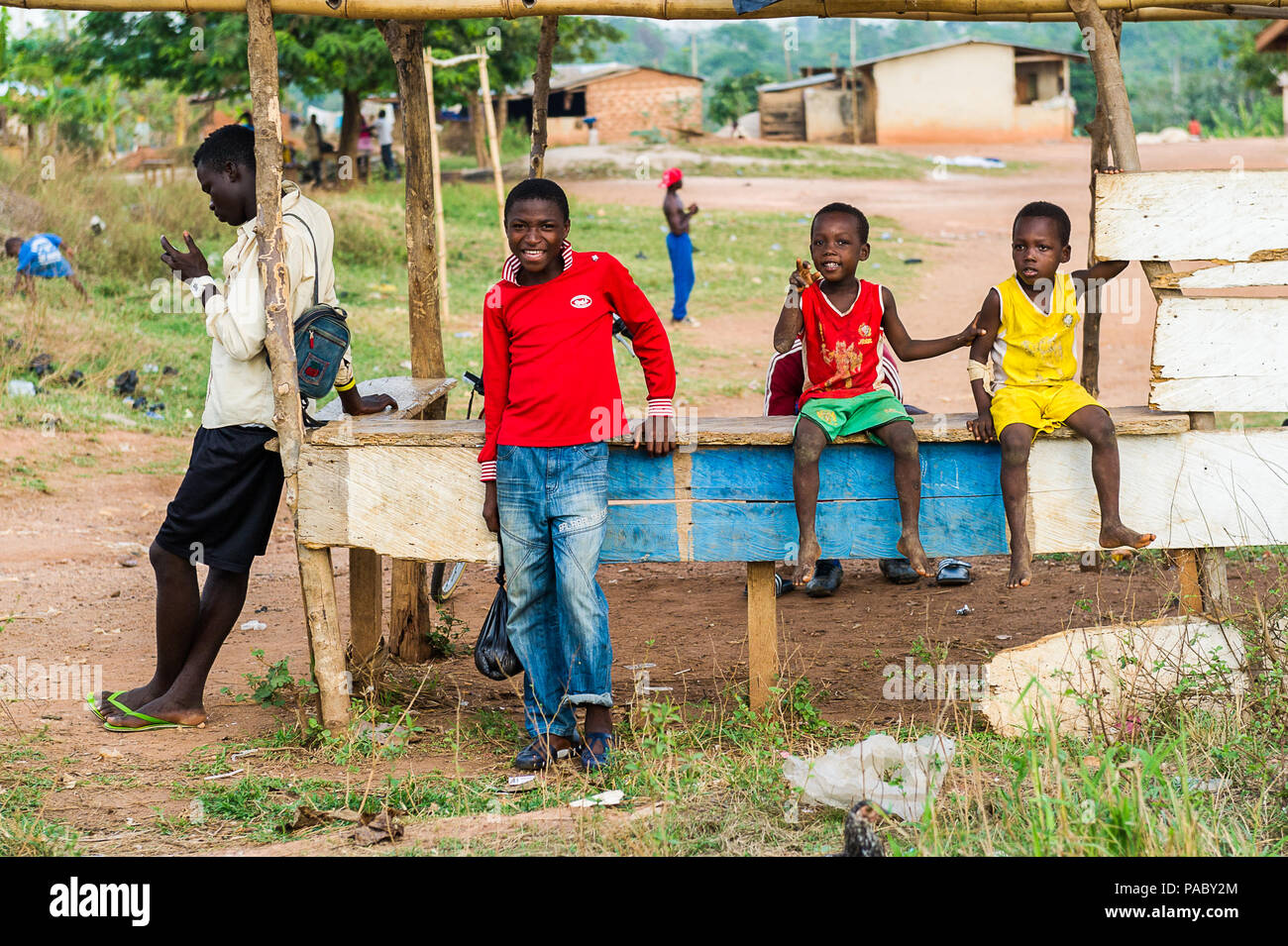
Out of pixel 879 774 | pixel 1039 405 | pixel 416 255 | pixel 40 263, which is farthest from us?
pixel 40 263

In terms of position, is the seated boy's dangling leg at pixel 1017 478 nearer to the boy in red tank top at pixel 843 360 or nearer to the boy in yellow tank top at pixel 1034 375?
the boy in yellow tank top at pixel 1034 375

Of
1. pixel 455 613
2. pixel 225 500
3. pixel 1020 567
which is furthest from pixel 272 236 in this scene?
pixel 1020 567

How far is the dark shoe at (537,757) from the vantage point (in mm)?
3803

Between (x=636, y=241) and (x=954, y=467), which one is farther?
(x=636, y=241)

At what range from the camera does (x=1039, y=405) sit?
384 centimetres

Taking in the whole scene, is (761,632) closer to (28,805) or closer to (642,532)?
(642,532)

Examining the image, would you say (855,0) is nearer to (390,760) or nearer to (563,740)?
(563,740)

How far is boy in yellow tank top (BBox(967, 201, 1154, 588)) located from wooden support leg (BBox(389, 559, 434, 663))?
229 centimetres

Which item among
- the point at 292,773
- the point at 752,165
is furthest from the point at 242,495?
the point at 752,165

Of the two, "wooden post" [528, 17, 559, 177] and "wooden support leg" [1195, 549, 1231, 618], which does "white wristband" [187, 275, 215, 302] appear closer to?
"wooden post" [528, 17, 559, 177]

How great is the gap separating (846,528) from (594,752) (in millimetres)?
1054

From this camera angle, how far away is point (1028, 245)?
388 cm

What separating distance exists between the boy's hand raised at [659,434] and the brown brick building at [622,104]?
30.6 m
